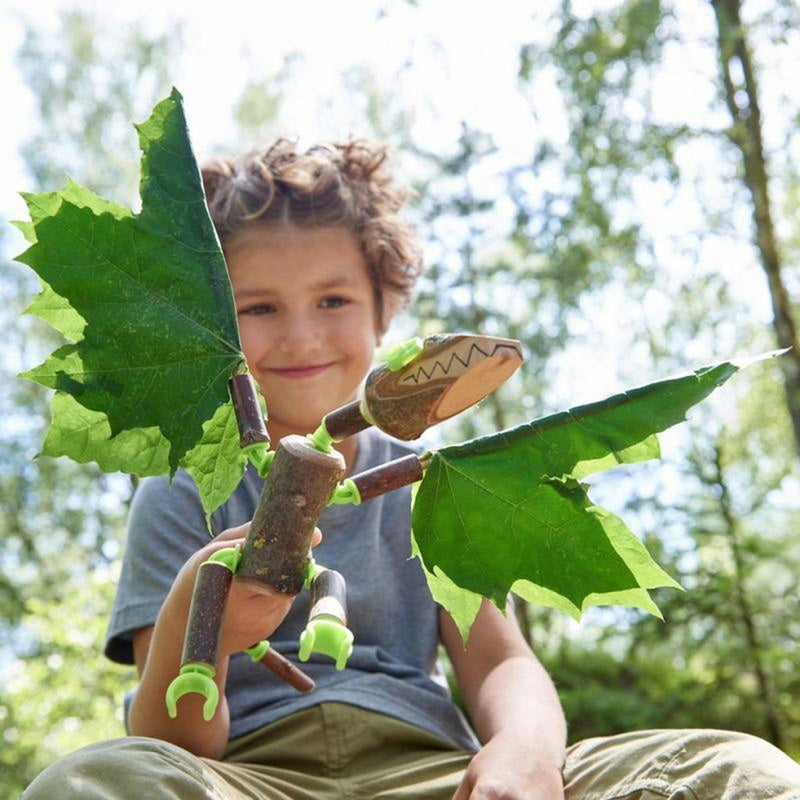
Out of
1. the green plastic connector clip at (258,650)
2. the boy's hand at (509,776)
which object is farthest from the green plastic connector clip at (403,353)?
the boy's hand at (509,776)

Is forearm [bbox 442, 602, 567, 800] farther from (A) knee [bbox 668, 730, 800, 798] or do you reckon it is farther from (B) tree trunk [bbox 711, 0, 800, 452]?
(B) tree trunk [bbox 711, 0, 800, 452]

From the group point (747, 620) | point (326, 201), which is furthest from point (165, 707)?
A: point (747, 620)

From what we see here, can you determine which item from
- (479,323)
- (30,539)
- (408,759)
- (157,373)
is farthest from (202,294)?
(30,539)

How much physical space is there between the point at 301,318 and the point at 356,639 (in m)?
0.55

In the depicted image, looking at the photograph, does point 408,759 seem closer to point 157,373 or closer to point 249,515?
point 249,515

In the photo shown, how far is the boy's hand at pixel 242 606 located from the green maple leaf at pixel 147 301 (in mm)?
112

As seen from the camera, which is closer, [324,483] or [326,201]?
[324,483]

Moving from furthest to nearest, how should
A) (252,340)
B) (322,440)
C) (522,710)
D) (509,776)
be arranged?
(252,340) < (522,710) < (509,776) < (322,440)

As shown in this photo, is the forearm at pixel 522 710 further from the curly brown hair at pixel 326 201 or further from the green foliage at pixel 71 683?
the green foliage at pixel 71 683

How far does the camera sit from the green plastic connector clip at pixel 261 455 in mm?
1017

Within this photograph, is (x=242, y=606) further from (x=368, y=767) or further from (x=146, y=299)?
(x=368, y=767)

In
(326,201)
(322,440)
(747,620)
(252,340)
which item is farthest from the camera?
(747,620)

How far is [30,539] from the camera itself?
10.7m

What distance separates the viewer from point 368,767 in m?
1.45
